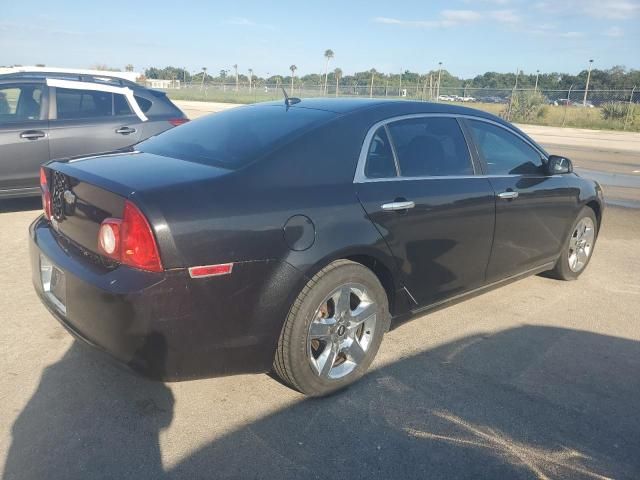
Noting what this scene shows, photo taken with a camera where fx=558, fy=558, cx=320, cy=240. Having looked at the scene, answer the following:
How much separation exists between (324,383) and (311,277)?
2.08 ft

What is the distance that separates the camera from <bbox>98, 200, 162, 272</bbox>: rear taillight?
2.45 metres

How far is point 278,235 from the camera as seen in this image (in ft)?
8.93

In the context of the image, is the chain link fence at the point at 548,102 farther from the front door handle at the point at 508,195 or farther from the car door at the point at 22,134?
the front door handle at the point at 508,195

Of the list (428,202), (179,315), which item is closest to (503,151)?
(428,202)

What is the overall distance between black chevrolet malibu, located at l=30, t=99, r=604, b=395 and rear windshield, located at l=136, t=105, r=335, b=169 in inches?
0.6

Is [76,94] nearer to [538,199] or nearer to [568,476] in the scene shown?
[538,199]

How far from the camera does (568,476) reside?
2516 mm

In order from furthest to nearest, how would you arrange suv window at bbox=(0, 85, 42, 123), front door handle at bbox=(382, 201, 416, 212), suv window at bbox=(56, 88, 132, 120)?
suv window at bbox=(56, 88, 132, 120) → suv window at bbox=(0, 85, 42, 123) → front door handle at bbox=(382, 201, 416, 212)

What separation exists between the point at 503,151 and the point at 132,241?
2.97 meters

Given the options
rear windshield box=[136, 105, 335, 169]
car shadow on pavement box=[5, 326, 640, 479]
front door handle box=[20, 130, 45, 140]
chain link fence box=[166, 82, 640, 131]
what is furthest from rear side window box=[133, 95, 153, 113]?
chain link fence box=[166, 82, 640, 131]

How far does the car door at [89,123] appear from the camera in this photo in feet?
21.5

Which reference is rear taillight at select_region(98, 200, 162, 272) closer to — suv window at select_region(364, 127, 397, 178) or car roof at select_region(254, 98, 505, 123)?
suv window at select_region(364, 127, 397, 178)

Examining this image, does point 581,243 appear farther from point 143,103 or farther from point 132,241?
point 143,103

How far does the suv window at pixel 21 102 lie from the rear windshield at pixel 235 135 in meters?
3.58
